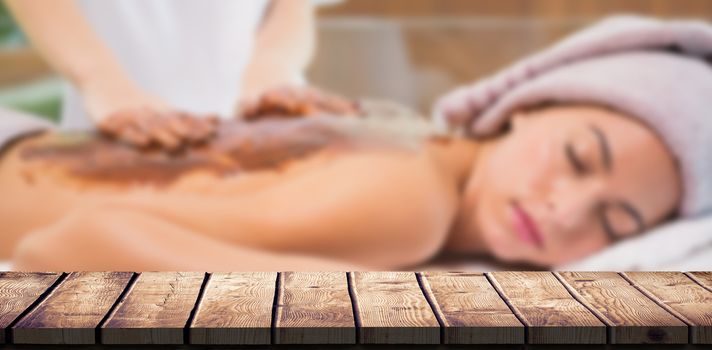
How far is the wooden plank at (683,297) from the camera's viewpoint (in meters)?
0.91

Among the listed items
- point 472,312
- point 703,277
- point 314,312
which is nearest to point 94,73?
point 314,312

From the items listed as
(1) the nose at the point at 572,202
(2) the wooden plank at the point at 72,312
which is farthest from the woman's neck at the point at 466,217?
(2) the wooden plank at the point at 72,312

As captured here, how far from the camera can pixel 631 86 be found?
122 centimetres

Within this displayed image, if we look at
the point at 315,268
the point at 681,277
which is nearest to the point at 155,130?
the point at 315,268

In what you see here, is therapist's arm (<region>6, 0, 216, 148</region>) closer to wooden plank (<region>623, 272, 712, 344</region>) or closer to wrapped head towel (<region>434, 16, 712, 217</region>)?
wrapped head towel (<region>434, 16, 712, 217</region>)

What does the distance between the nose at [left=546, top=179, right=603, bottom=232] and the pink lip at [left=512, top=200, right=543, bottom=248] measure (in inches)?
1.2

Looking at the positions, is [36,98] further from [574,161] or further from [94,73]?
[574,161]

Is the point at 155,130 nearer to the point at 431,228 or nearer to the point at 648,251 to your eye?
the point at 431,228

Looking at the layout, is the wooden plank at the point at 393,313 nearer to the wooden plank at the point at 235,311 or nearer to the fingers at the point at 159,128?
the wooden plank at the point at 235,311

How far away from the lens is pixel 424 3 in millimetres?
1271

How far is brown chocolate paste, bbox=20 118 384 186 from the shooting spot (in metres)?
1.21

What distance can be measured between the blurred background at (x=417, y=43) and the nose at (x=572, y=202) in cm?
21

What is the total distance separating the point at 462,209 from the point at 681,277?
324 millimetres

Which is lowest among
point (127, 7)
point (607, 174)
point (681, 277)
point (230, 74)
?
point (681, 277)
